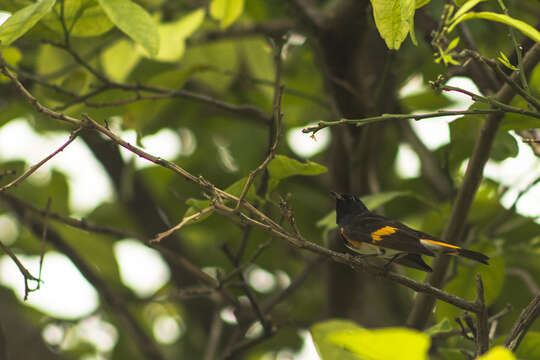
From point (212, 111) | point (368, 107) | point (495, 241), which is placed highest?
point (368, 107)

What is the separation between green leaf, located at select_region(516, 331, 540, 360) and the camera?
1.33m

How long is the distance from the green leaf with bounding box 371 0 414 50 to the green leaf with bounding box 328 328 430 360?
0.67 m

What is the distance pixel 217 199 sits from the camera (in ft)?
3.74

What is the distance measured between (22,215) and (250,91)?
4.05 ft

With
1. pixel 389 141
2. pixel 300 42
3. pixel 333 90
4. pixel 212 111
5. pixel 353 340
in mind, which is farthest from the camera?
pixel 212 111

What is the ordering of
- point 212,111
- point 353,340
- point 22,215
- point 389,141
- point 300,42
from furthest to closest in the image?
point 212,111, point 389,141, point 22,215, point 300,42, point 353,340

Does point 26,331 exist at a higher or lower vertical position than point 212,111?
lower

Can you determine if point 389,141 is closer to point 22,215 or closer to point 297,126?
point 297,126

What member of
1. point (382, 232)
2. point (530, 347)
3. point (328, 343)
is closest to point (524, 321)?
point (530, 347)

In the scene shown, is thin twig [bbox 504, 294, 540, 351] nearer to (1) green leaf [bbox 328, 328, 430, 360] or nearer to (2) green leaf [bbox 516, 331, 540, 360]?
(2) green leaf [bbox 516, 331, 540, 360]

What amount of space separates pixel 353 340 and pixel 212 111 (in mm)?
2727

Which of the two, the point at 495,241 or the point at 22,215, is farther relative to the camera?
the point at 22,215

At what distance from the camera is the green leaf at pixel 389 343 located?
58 cm

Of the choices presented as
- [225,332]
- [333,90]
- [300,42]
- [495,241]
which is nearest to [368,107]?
[333,90]
